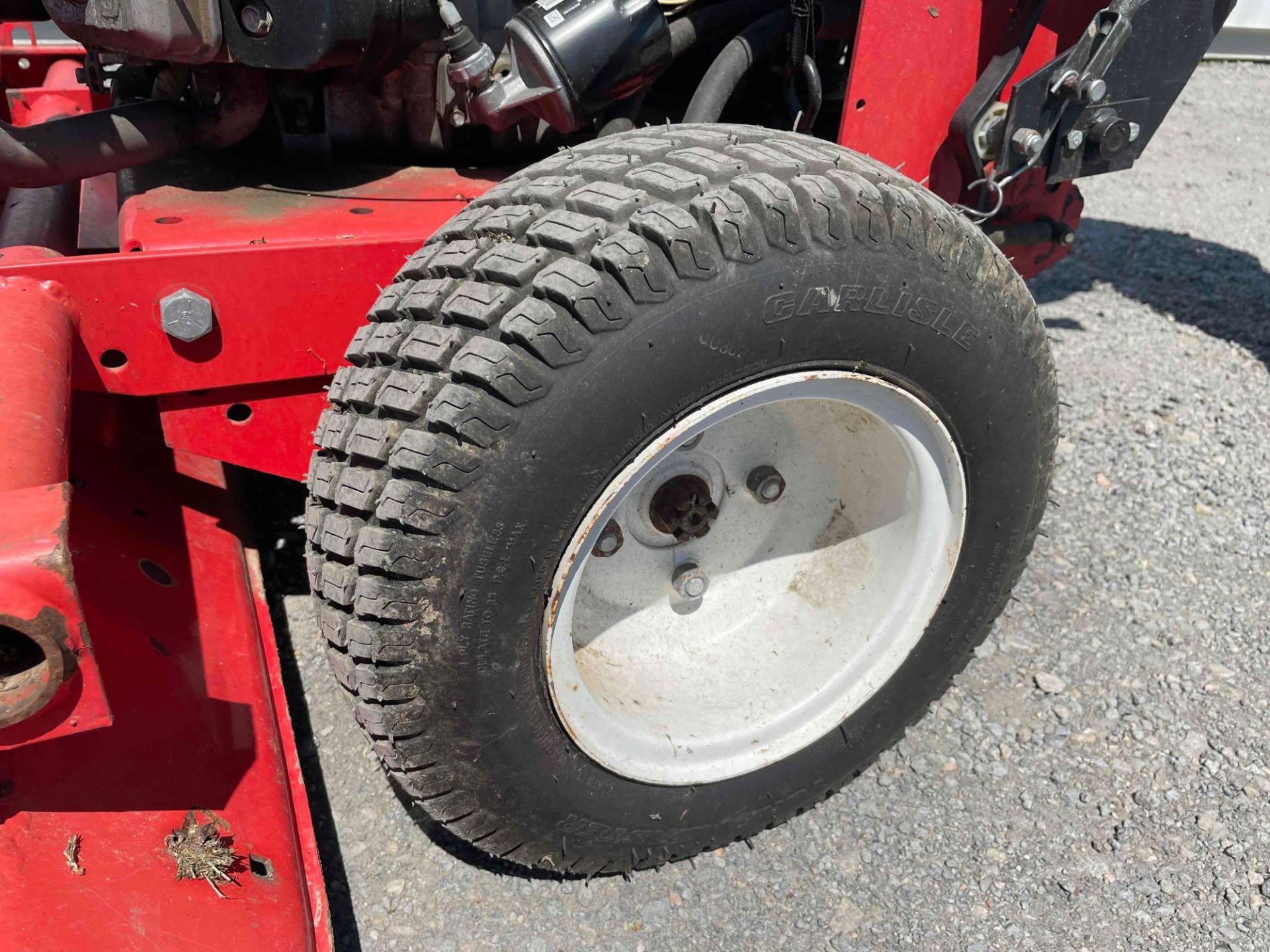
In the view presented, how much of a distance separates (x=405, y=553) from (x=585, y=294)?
439 millimetres

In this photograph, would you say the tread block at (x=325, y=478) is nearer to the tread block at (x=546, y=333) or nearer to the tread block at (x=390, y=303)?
the tread block at (x=390, y=303)

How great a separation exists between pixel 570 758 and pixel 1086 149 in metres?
1.77

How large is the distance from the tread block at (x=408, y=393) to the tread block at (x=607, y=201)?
1.09 ft

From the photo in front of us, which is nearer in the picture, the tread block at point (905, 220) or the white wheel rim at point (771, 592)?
the tread block at point (905, 220)

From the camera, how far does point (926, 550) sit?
196 cm

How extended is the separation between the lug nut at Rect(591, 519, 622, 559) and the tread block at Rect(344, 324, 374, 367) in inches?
22.9

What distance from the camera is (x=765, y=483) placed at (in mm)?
2074

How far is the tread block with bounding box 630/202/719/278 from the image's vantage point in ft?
4.79

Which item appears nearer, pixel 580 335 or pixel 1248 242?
pixel 580 335

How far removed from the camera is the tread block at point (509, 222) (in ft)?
5.07

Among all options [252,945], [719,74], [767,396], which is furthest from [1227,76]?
[252,945]

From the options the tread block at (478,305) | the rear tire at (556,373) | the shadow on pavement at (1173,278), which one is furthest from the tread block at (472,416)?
the shadow on pavement at (1173,278)

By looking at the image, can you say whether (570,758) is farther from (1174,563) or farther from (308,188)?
(1174,563)

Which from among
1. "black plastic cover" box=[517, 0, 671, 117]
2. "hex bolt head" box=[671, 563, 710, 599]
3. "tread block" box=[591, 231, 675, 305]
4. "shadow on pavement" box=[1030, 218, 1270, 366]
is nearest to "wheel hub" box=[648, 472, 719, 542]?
"hex bolt head" box=[671, 563, 710, 599]
